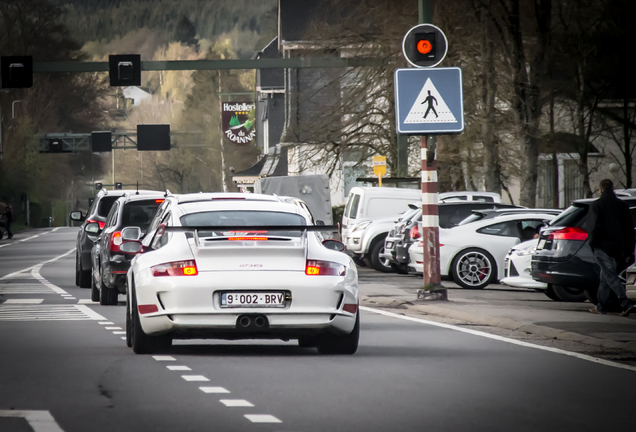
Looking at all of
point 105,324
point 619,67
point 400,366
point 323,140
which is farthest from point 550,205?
point 400,366

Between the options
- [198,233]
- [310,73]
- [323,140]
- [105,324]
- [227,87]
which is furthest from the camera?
[227,87]

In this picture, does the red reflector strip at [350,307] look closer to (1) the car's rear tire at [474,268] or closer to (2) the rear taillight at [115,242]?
(2) the rear taillight at [115,242]

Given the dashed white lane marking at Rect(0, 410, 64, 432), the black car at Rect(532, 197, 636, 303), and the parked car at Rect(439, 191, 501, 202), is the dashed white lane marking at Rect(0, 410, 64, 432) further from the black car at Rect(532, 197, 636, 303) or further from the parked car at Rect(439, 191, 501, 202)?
the parked car at Rect(439, 191, 501, 202)

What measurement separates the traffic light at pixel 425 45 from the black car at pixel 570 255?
322 cm

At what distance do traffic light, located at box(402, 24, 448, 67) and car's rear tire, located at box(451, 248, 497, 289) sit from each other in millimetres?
5263

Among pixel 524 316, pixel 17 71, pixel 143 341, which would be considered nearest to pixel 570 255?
pixel 524 316

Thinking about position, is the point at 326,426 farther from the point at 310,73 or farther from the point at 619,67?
the point at 310,73

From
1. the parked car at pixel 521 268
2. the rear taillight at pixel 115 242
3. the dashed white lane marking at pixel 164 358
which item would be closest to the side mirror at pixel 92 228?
the rear taillight at pixel 115 242

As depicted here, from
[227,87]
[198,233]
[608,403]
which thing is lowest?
[608,403]

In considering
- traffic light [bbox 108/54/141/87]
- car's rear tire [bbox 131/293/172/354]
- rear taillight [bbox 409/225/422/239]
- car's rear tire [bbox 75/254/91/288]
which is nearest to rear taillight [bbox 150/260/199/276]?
car's rear tire [bbox 131/293/172/354]

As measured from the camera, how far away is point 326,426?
7.63 meters

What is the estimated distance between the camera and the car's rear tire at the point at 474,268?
22938 mm

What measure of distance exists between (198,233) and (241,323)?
1201 millimetres

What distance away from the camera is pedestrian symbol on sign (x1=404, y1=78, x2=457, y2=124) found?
18422mm
